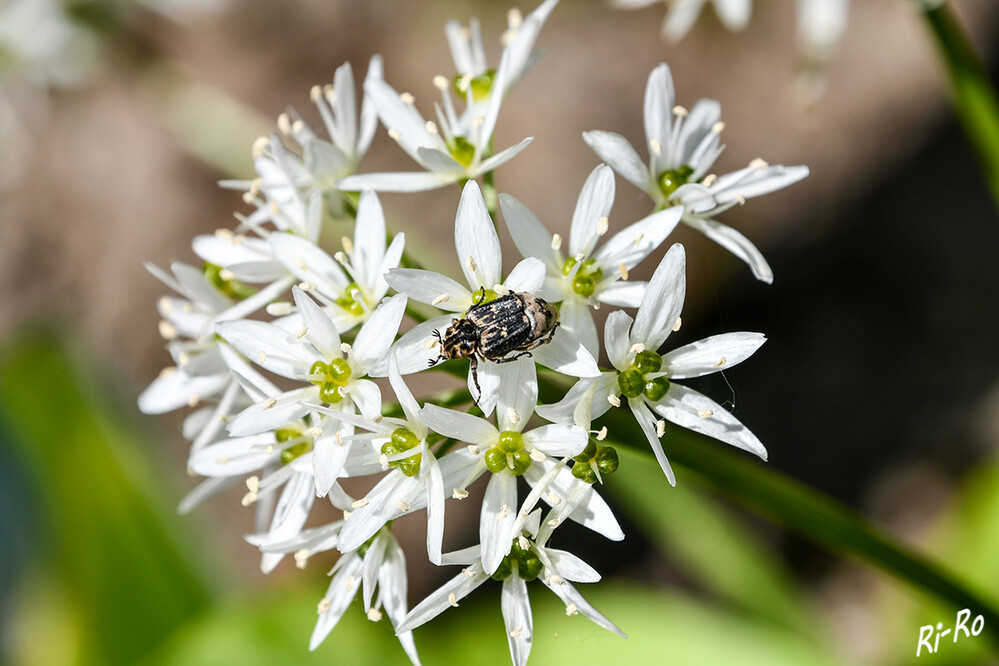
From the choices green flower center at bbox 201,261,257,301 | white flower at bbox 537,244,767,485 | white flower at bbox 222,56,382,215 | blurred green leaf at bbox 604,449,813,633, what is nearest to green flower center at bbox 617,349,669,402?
white flower at bbox 537,244,767,485

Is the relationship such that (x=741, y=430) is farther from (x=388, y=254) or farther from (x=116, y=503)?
(x=116, y=503)

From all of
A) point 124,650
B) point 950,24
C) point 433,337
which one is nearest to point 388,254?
point 433,337

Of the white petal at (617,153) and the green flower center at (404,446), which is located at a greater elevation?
the white petal at (617,153)

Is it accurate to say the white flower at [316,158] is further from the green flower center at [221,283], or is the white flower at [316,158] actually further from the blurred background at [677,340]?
the blurred background at [677,340]

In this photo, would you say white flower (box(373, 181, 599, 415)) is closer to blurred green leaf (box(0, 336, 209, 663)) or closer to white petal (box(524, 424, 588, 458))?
white petal (box(524, 424, 588, 458))

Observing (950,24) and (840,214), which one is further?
(840,214)

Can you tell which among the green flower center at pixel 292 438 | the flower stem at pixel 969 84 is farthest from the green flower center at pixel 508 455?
the flower stem at pixel 969 84

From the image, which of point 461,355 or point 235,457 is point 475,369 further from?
point 235,457
